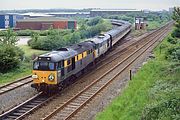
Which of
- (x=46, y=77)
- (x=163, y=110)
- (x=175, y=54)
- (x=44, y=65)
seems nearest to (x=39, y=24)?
(x=175, y=54)

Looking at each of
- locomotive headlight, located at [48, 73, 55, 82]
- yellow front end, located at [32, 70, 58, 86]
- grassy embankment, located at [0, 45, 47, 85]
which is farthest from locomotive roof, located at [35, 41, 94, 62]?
grassy embankment, located at [0, 45, 47, 85]

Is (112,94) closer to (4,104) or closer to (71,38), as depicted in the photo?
(4,104)

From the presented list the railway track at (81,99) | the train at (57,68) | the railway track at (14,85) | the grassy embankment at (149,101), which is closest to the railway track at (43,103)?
the railway track at (81,99)

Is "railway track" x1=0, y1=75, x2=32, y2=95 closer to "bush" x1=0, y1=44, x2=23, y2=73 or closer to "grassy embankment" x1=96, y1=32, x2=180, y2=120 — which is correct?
"bush" x1=0, y1=44, x2=23, y2=73

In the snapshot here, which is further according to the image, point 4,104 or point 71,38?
point 71,38

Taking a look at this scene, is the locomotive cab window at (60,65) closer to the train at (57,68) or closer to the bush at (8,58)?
the train at (57,68)

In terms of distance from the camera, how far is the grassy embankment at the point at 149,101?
16503 millimetres

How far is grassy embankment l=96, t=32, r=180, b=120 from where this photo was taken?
650 inches

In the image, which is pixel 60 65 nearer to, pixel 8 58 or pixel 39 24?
pixel 8 58

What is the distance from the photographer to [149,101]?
64.6 feet

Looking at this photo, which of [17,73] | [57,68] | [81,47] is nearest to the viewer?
[57,68]

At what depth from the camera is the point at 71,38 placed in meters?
60.6

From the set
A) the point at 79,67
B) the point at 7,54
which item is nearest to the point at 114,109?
the point at 79,67

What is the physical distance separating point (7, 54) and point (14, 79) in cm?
329
